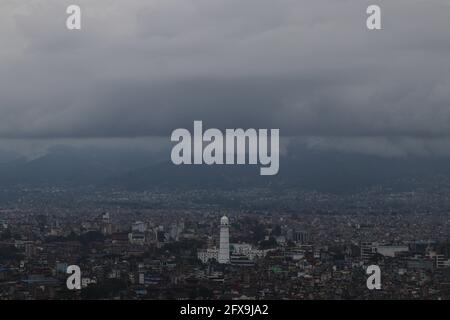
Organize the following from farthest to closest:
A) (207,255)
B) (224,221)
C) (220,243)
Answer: (224,221)
(220,243)
(207,255)

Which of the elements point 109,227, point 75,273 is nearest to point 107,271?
point 75,273

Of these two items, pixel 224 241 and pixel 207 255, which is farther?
pixel 224 241

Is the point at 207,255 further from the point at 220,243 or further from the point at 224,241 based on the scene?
the point at 224,241

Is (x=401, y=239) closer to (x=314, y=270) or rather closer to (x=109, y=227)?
(x=314, y=270)

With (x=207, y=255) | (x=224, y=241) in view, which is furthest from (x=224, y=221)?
(x=207, y=255)

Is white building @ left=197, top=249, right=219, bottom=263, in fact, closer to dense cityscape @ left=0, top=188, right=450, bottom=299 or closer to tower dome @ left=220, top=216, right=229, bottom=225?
dense cityscape @ left=0, top=188, right=450, bottom=299

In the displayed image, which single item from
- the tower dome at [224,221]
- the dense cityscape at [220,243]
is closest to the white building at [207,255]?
the dense cityscape at [220,243]
